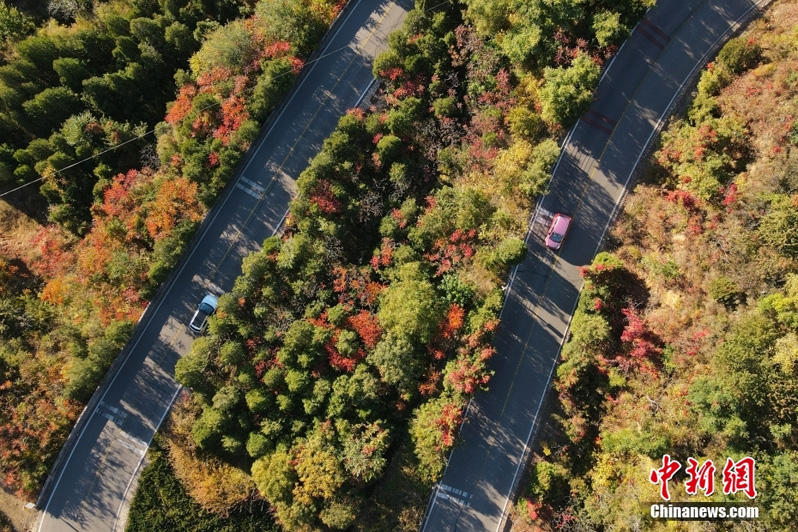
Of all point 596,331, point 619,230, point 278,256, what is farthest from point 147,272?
point 619,230

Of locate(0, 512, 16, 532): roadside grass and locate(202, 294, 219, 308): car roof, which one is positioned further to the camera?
locate(202, 294, 219, 308): car roof

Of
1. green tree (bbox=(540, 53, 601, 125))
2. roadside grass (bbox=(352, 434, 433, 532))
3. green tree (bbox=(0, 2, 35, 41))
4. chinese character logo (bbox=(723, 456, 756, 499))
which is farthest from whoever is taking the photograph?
green tree (bbox=(0, 2, 35, 41))

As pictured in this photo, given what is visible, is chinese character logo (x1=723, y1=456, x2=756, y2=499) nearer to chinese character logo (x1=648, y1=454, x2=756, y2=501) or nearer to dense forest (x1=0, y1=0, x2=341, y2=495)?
chinese character logo (x1=648, y1=454, x2=756, y2=501)

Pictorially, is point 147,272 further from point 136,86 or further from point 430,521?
point 430,521

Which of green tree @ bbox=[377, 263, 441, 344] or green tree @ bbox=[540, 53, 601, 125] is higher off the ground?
green tree @ bbox=[540, 53, 601, 125]

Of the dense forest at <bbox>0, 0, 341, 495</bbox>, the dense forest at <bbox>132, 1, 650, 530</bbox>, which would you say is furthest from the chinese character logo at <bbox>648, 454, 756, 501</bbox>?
the dense forest at <bbox>0, 0, 341, 495</bbox>

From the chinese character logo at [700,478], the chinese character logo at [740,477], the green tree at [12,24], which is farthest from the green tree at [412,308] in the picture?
the green tree at [12,24]
